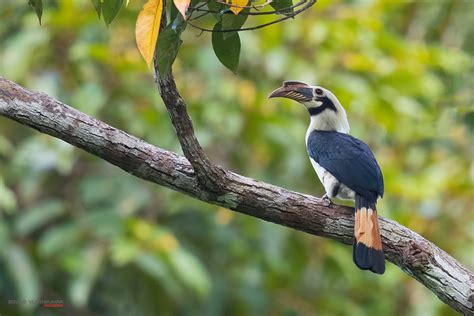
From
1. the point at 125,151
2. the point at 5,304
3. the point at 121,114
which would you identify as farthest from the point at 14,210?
the point at 125,151

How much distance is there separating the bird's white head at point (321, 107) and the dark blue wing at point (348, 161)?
9 centimetres

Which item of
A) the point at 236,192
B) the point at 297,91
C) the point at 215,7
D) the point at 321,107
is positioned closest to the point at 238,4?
the point at 215,7

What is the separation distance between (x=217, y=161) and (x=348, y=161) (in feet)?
7.04

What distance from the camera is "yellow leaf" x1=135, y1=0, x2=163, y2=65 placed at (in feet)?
7.61

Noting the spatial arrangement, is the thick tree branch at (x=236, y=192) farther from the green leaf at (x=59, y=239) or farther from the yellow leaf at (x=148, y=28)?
the green leaf at (x=59, y=239)

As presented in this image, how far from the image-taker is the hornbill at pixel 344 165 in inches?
136

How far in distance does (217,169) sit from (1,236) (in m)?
2.40

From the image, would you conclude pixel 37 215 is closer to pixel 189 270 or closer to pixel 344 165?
pixel 189 270

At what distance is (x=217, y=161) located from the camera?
20.1 feet

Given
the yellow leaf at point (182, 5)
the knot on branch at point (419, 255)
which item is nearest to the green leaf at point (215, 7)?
the yellow leaf at point (182, 5)

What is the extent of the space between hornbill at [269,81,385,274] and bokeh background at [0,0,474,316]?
926 mm

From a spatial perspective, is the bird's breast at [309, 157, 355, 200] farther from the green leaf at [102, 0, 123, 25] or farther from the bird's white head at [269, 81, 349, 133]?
the green leaf at [102, 0, 123, 25]

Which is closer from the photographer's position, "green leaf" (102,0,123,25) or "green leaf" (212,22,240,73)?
"green leaf" (102,0,123,25)

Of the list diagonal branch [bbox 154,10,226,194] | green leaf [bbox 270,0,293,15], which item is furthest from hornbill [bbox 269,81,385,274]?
green leaf [bbox 270,0,293,15]
